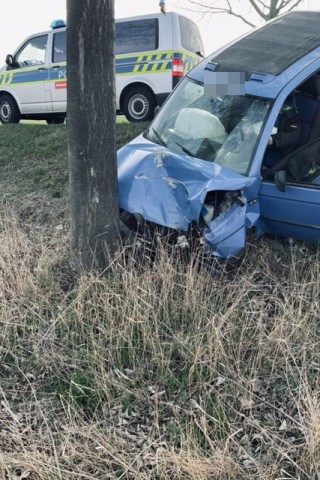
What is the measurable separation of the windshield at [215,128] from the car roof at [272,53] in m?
0.18

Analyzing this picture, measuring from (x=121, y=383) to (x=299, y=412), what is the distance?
95cm

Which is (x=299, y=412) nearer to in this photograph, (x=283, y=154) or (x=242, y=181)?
(x=242, y=181)

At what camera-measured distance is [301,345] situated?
2.84 m

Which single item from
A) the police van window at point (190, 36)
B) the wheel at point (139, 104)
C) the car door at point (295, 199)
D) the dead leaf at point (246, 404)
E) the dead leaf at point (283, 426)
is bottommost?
the dead leaf at point (283, 426)

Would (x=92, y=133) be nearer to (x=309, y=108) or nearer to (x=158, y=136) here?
(x=158, y=136)

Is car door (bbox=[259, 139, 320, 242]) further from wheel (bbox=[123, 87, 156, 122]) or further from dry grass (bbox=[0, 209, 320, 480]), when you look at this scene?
wheel (bbox=[123, 87, 156, 122])

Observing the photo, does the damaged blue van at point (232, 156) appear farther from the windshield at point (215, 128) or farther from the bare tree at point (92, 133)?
the bare tree at point (92, 133)

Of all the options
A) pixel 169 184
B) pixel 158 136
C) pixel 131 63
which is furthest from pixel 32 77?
pixel 169 184

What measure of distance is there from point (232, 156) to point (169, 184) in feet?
2.33

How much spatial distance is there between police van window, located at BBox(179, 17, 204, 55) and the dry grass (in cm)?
616

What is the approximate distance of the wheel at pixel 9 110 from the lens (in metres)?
10.2

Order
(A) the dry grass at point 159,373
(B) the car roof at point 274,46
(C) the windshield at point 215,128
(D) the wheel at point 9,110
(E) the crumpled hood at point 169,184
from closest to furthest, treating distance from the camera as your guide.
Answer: (A) the dry grass at point 159,373, (E) the crumpled hood at point 169,184, (C) the windshield at point 215,128, (B) the car roof at point 274,46, (D) the wheel at point 9,110

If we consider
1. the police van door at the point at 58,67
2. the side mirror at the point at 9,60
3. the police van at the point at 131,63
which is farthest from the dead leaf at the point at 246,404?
the side mirror at the point at 9,60

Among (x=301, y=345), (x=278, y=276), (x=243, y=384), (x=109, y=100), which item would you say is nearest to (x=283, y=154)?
(x=278, y=276)
